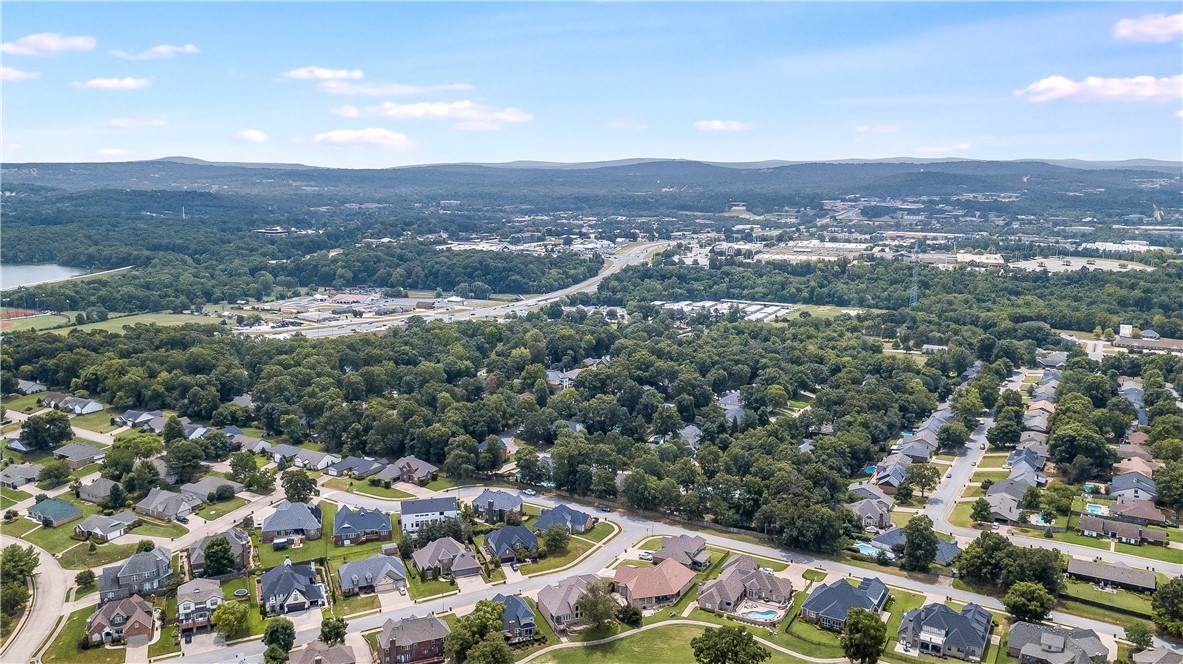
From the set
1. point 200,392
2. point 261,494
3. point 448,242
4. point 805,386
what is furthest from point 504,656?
point 448,242

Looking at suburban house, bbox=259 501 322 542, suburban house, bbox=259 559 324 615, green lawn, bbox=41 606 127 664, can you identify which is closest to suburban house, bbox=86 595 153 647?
green lawn, bbox=41 606 127 664

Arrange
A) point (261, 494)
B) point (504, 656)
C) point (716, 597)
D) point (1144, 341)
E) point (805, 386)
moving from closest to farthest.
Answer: point (504, 656), point (716, 597), point (261, 494), point (805, 386), point (1144, 341)

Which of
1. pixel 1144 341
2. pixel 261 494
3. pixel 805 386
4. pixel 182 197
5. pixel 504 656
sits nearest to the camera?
pixel 504 656

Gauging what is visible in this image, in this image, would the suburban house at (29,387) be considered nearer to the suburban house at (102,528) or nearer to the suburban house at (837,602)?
the suburban house at (102,528)

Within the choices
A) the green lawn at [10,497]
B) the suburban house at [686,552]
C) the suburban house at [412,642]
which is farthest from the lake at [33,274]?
the suburban house at [686,552]

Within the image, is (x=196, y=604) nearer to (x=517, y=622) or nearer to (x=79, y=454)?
(x=517, y=622)

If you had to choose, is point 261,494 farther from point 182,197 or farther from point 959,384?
point 182,197

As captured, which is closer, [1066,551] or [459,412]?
[1066,551]
